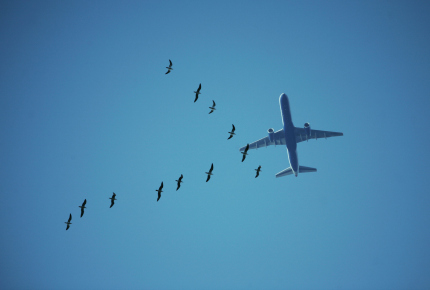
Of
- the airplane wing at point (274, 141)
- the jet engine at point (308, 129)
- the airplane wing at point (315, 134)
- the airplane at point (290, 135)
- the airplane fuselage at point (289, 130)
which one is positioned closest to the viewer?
the airplane fuselage at point (289, 130)

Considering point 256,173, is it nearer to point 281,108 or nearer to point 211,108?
point 211,108

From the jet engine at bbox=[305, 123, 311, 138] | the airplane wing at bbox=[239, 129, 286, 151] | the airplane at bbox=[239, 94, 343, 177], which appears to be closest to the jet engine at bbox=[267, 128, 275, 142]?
the airplane at bbox=[239, 94, 343, 177]

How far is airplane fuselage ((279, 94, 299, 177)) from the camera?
3071 inches

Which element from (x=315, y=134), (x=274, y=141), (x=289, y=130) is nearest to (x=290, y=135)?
(x=289, y=130)

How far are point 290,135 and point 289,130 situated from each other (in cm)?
123

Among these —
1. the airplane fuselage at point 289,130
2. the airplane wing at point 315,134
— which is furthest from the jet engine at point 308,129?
the airplane fuselage at point 289,130

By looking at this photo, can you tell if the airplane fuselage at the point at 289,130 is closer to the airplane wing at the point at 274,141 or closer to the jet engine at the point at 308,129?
the jet engine at the point at 308,129

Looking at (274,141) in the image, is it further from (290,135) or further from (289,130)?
(289,130)

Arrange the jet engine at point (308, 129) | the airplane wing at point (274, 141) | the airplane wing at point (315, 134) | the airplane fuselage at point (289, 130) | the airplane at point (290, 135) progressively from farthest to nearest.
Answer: the airplane wing at point (274, 141)
the airplane wing at point (315, 134)
the jet engine at point (308, 129)
the airplane at point (290, 135)
the airplane fuselage at point (289, 130)

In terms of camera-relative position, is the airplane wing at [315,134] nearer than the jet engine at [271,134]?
Yes

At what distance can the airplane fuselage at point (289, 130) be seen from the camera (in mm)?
78000

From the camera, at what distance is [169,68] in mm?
55812

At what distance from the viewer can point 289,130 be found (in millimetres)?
80500

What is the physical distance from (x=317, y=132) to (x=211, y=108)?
39.7 metres
